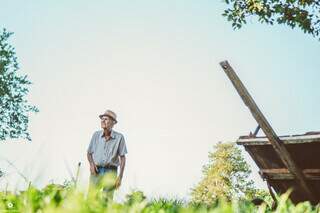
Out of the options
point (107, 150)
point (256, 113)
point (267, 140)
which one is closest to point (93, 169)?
point (107, 150)

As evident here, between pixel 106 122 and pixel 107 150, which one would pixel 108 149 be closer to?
pixel 107 150

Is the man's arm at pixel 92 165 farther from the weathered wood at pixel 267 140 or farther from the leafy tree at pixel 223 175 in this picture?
the leafy tree at pixel 223 175

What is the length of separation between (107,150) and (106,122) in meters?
0.47

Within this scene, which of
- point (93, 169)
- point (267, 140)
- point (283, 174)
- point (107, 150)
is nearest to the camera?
point (267, 140)

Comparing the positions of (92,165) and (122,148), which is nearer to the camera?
(92,165)

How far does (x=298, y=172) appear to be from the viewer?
6473 mm

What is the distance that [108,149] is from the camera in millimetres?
8305

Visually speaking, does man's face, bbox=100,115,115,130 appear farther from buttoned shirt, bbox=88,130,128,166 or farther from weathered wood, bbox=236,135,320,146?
weathered wood, bbox=236,135,320,146

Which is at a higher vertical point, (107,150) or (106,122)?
(106,122)

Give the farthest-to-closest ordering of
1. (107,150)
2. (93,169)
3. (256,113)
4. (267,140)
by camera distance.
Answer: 1. (107,150)
2. (93,169)
3. (267,140)
4. (256,113)

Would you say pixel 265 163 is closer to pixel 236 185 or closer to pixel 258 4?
pixel 258 4

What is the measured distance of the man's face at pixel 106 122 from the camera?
840 cm

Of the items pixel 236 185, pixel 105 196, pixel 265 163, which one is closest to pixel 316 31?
pixel 265 163

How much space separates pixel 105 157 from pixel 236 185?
172 feet
